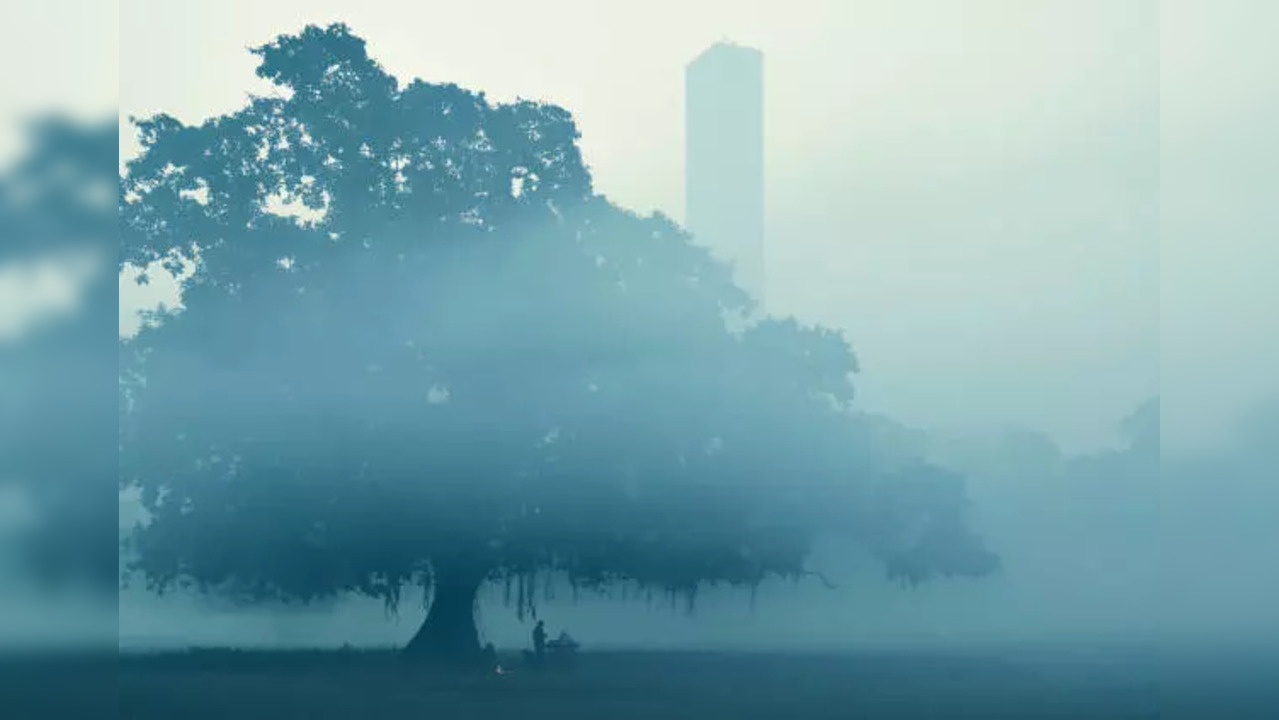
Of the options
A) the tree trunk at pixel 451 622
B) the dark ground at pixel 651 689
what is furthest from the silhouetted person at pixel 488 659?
the dark ground at pixel 651 689

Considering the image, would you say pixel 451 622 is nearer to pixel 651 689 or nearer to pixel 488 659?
pixel 488 659

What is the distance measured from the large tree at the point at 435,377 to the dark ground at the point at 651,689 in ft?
8.28

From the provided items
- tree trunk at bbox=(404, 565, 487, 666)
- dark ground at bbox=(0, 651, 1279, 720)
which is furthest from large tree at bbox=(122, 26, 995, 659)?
dark ground at bbox=(0, 651, 1279, 720)

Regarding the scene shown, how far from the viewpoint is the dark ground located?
24344 mm

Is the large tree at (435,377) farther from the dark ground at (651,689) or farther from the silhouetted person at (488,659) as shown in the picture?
the dark ground at (651,689)

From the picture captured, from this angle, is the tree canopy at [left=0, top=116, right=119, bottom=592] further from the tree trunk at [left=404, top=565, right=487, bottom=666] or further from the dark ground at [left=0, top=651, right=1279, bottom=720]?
the tree trunk at [left=404, top=565, right=487, bottom=666]

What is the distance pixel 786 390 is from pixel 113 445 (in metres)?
14.0

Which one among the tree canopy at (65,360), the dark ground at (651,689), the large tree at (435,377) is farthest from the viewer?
the large tree at (435,377)

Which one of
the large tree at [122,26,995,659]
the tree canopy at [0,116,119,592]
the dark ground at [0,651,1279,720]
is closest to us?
the dark ground at [0,651,1279,720]

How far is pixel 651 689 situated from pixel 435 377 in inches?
361

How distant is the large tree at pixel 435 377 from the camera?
115 feet

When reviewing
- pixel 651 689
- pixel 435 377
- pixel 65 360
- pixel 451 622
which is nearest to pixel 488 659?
pixel 451 622

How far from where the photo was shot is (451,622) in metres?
36.8

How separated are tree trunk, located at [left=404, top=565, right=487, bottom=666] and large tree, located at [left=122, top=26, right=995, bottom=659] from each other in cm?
6
